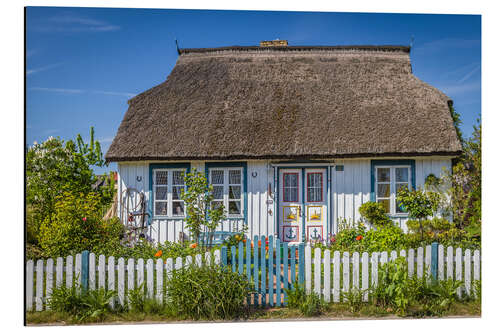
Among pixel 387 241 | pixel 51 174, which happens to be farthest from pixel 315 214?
pixel 51 174

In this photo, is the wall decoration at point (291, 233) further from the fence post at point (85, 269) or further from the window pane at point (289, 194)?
the fence post at point (85, 269)

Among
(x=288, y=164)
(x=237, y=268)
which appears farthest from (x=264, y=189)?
(x=237, y=268)

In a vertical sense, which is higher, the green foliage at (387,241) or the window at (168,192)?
the window at (168,192)

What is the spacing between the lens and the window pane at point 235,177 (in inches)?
343

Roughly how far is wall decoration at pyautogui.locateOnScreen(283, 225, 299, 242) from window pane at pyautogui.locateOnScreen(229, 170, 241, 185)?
5.26 feet

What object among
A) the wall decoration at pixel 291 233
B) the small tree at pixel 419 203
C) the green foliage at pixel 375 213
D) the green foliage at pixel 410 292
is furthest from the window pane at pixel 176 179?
the green foliage at pixel 410 292

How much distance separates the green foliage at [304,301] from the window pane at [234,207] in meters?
3.59

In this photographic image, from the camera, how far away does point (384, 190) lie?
8688mm

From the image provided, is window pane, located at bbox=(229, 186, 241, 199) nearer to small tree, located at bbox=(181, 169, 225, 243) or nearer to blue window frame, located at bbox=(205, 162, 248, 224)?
blue window frame, located at bbox=(205, 162, 248, 224)

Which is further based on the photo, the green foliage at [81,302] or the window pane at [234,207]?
the window pane at [234,207]

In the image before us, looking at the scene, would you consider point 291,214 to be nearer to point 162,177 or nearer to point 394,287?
point 162,177

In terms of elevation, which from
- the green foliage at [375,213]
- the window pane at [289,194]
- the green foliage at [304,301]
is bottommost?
the green foliage at [304,301]

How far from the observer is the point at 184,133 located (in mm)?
8672

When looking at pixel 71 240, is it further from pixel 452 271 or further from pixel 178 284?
pixel 452 271
